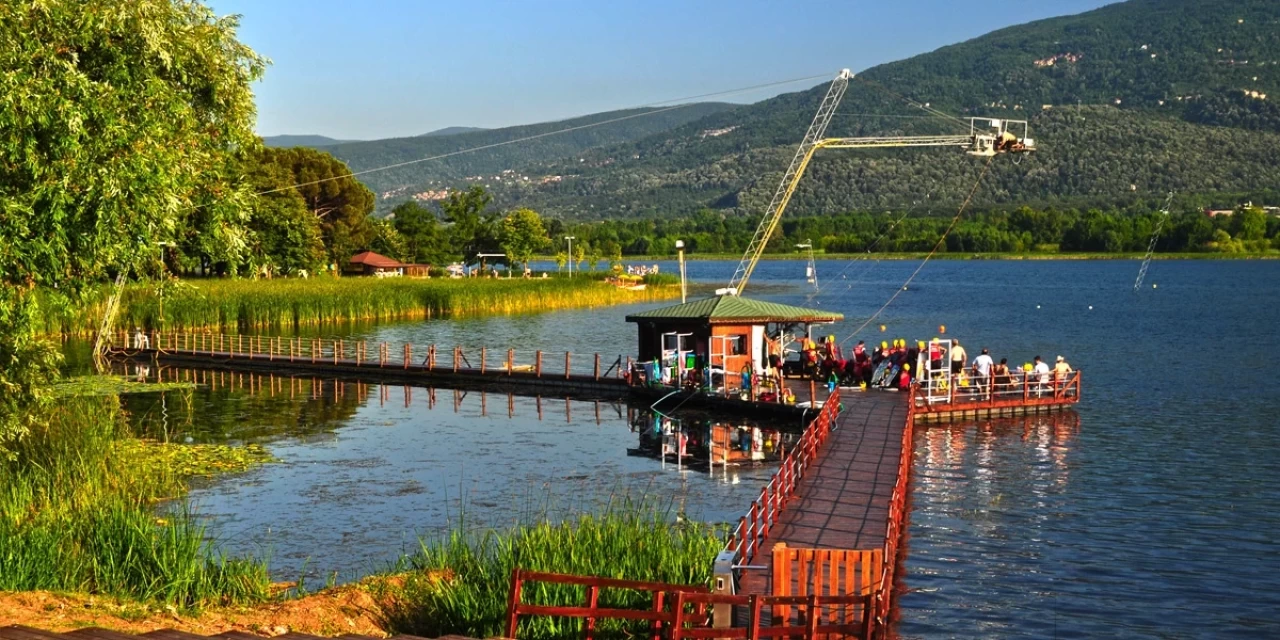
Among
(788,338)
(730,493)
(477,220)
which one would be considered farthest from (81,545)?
(477,220)

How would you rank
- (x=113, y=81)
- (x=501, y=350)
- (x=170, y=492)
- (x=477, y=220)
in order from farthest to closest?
(x=477, y=220) → (x=501, y=350) → (x=170, y=492) → (x=113, y=81)

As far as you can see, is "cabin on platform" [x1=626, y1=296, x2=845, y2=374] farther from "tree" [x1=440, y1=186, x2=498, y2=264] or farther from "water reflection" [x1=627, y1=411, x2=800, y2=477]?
"tree" [x1=440, y1=186, x2=498, y2=264]

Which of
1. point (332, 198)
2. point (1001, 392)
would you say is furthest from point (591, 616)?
point (332, 198)

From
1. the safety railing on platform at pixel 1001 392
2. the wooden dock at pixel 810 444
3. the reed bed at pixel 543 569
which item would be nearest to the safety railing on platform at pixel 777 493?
the wooden dock at pixel 810 444

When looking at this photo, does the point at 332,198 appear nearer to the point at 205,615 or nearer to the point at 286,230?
the point at 286,230

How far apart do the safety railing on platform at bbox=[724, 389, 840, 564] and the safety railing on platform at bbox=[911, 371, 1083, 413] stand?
6633 millimetres

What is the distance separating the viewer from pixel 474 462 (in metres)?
36.3

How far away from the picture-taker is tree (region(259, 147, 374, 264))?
416ft

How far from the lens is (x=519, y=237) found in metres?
148

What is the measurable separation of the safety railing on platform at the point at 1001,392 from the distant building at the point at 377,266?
9061cm

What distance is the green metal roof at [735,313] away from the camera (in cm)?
4412

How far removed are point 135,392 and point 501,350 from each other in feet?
82.0

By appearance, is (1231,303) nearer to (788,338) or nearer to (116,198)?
(788,338)

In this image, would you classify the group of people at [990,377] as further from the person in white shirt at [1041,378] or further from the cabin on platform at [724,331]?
the cabin on platform at [724,331]
